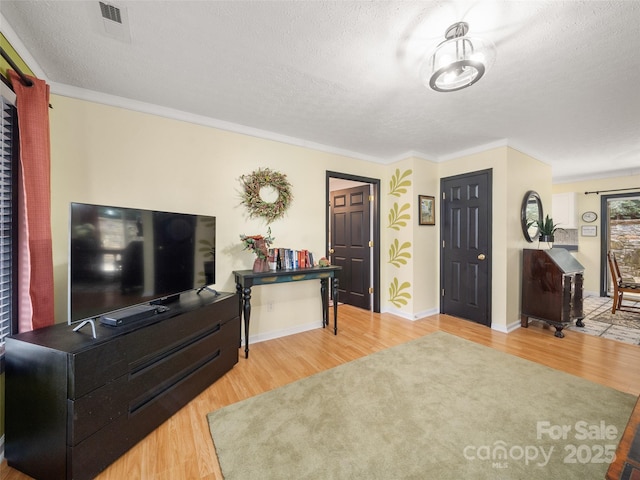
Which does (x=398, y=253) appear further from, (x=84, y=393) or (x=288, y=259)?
(x=84, y=393)

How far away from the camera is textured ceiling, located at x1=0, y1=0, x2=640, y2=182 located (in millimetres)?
1455

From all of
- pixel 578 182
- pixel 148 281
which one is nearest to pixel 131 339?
pixel 148 281

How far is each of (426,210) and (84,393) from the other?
13.3 feet

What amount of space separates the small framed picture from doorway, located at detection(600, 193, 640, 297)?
13.4ft

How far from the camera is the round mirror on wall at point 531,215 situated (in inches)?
142

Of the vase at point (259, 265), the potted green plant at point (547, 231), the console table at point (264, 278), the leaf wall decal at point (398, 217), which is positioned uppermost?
the leaf wall decal at point (398, 217)

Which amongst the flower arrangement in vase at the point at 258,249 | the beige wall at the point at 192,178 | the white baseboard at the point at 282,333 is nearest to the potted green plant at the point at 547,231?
the beige wall at the point at 192,178

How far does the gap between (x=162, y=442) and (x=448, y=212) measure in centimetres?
418

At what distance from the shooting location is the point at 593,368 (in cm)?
243

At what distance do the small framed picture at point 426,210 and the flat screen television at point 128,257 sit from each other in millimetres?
2989

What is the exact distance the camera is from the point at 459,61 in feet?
4.89

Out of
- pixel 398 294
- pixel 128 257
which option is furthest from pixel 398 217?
pixel 128 257

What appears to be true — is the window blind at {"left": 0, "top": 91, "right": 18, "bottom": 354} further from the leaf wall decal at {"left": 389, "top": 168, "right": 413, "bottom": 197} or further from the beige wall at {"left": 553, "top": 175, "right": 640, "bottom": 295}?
the beige wall at {"left": 553, "top": 175, "right": 640, "bottom": 295}

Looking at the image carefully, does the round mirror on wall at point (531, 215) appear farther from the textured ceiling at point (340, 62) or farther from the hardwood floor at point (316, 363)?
the hardwood floor at point (316, 363)
